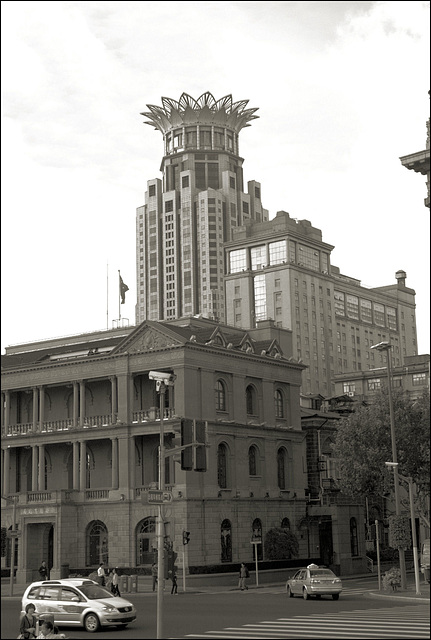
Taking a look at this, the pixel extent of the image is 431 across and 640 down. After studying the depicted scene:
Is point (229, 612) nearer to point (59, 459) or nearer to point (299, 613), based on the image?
point (299, 613)

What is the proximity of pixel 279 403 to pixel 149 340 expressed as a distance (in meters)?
13.0

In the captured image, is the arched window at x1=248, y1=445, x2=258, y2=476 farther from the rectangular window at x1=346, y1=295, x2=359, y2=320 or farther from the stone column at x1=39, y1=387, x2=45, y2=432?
the rectangular window at x1=346, y1=295, x2=359, y2=320

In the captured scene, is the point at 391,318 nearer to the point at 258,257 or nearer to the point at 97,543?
the point at 258,257

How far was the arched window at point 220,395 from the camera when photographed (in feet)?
224

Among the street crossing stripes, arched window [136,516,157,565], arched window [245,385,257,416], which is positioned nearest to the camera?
the street crossing stripes

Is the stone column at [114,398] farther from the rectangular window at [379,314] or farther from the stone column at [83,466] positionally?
the rectangular window at [379,314]

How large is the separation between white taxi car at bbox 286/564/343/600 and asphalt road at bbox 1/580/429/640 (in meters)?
0.51

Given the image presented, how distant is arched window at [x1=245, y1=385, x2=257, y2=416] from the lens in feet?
235

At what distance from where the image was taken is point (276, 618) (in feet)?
112

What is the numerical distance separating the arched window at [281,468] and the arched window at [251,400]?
420 centimetres

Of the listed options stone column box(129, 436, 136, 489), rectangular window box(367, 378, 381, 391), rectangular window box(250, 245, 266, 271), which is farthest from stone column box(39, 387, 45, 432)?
rectangular window box(250, 245, 266, 271)

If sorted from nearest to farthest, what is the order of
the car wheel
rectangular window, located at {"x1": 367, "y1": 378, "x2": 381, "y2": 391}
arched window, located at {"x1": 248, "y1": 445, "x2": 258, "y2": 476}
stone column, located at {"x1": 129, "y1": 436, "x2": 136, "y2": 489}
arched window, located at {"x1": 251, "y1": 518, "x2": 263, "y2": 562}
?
the car wheel, stone column, located at {"x1": 129, "y1": 436, "x2": 136, "y2": 489}, arched window, located at {"x1": 251, "y1": 518, "x2": 263, "y2": 562}, arched window, located at {"x1": 248, "y1": 445, "x2": 258, "y2": 476}, rectangular window, located at {"x1": 367, "y1": 378, "x2": 381, "y2": 391}

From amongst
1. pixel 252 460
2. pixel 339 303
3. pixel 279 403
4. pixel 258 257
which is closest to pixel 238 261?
pixel 258 257

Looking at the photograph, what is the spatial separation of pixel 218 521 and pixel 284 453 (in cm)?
1057
